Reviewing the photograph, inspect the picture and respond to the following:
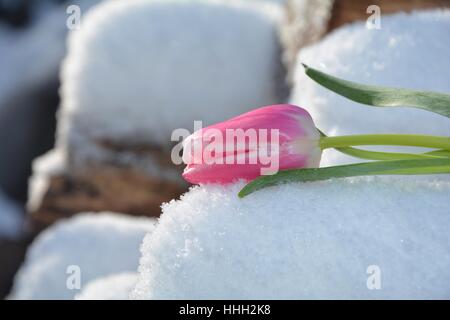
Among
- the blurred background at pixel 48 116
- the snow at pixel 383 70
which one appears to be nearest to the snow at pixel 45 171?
the blurred background at pixel 48 116

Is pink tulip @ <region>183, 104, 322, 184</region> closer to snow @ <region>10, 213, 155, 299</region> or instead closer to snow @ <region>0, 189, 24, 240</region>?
snow @ <region>10, 213, 155, 299</region>

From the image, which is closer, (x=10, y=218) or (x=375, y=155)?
(x=375, y=155)

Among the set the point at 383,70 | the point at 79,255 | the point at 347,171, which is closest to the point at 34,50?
the point at 79,255

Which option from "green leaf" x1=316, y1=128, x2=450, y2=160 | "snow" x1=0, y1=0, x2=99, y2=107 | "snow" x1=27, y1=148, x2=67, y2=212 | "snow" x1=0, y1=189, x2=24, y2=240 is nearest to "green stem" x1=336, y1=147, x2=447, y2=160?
"green leaf" x1=316, y1=128, x2=450, y2=160

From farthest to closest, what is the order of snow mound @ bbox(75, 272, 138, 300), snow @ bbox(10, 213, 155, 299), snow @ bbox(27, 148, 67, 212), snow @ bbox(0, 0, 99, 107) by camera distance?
snow @ bbox(0, 0, 99, 107)
snow @ bbox(27, 148, 67, 212)
snow @ bbox(10, 213, 155, 299)
snow mound @ bbox(75, 272, 138, 300)

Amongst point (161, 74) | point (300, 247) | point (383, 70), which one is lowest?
point (300, 247)

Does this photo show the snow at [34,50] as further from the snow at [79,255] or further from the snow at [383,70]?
the snow at [383,70]

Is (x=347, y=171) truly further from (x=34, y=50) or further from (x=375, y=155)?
(x=34, y=50)
